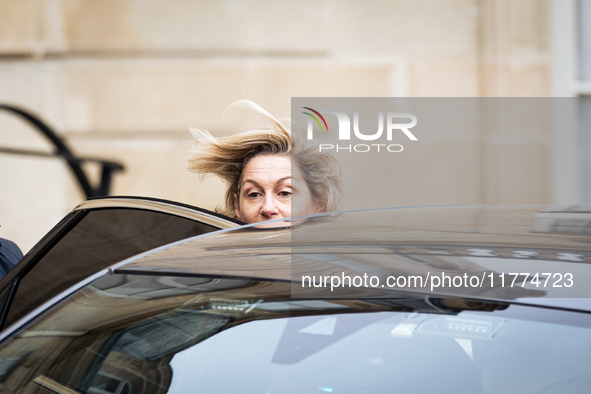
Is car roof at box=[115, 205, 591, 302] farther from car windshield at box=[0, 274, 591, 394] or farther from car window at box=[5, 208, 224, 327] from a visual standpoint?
car window at box=[5, 208, 224, 327]

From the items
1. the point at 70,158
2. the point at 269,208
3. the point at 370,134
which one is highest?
the point at 370,134

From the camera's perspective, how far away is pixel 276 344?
1.05 meters

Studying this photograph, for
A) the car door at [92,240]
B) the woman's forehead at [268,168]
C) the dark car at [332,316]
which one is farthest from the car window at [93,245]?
the woman's forehead at [268,168]

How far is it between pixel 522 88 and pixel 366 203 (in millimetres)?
1460

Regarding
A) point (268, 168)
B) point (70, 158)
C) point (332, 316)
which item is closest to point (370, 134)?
point (268, 168)

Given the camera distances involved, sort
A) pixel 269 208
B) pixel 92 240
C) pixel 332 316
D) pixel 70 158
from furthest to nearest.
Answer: pixel 70 158, pixel 269 208, pixel 92 240, pixel 332 316

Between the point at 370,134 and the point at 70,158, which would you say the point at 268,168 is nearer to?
the point at 370,134

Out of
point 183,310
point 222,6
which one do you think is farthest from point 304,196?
point 222,6

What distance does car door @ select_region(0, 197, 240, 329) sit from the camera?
1483 millimetres

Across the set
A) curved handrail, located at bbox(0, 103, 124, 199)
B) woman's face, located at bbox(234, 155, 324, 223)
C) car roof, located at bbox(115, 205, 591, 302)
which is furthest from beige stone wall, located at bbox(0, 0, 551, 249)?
car roof, located at bbox(115, 205, 591, 302)

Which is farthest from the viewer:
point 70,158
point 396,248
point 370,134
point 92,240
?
point 370,134

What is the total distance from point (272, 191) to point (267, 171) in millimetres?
92

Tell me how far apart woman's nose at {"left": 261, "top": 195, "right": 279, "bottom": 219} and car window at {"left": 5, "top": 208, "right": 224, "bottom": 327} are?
0.50 m

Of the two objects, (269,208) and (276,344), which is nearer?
(276,344)
